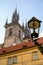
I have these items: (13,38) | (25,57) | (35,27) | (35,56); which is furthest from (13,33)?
(35,27)

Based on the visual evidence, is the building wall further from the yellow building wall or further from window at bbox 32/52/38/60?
window at bbox 32/52/38/60

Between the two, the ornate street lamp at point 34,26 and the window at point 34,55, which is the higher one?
the ornate street lamp at point 34,26

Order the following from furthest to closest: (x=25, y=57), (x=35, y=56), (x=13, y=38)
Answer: (x=13, y=38) < (x=25, y=57) < (x=35, y=56)

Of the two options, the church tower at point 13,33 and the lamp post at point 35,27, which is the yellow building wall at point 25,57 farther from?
the church tower at point 13,33

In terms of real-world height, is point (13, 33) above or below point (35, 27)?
below

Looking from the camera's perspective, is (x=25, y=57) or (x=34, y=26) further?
(x=25, y=57)

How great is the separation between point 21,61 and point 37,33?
1915cm

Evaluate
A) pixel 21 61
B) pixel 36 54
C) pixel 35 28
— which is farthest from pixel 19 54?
pixel 35 28

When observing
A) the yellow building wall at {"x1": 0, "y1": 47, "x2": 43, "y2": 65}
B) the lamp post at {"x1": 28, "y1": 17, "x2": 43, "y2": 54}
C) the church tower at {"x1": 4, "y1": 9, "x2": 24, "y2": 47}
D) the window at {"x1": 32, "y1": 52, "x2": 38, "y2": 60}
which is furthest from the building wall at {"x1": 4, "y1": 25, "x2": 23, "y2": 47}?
the lamp post at {"x1": 28, "y1": 17, "x2": 43, "y2": 54}

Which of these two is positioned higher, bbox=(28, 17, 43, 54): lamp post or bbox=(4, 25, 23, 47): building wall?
bbox=(28, 17, 43, 54): lamp post

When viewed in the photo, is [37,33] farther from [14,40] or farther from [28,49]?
[14,40]

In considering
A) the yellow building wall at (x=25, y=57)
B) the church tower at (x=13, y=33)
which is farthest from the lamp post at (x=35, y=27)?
the church tower at (x=13, y=33)

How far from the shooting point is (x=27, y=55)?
2262 centimetres

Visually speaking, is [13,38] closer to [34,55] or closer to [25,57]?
[25,57]
